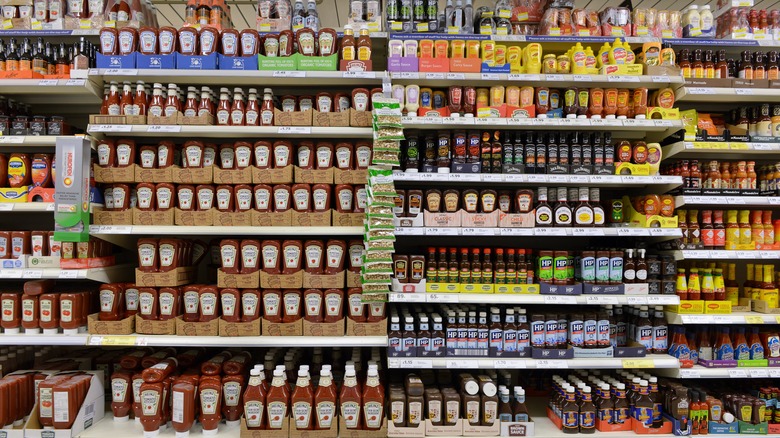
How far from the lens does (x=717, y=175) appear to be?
279cm

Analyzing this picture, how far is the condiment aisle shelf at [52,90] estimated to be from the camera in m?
2.61

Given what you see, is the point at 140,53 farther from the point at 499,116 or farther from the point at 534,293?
the point at 534,293

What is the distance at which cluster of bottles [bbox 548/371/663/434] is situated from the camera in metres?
2.47

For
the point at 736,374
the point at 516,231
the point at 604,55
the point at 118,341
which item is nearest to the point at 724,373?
the point at 736,374

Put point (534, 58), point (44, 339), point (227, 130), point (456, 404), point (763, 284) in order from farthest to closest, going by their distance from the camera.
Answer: point (763, 284), point (534, 58), point (227, 130), point (44, 339), point (456, 404)

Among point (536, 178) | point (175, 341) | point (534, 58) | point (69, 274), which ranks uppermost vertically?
point (534, 58)

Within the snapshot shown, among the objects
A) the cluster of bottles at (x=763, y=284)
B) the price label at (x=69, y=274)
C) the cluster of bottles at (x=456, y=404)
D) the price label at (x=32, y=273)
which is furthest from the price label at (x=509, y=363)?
the price label at (x=32, y=273)

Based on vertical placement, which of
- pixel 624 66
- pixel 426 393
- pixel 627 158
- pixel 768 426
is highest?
pixel 624 66

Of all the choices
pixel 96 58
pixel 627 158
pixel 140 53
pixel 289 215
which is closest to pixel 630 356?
pixel 627 158

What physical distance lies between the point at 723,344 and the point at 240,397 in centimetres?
294

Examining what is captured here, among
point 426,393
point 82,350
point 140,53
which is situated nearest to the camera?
point 426,393

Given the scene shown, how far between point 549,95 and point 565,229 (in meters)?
0.88

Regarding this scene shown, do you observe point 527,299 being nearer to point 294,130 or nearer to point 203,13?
point 294,130

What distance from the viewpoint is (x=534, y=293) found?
8.59 ft
